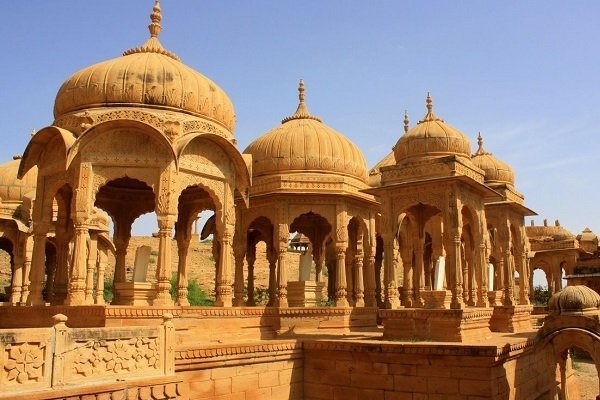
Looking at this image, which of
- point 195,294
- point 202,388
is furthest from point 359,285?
point 195,294

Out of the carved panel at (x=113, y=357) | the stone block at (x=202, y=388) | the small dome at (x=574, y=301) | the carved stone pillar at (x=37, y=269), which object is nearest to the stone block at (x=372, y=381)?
the stone block at (x=202, y=388)

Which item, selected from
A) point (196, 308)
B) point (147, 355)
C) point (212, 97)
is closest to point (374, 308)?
point (196, 308)

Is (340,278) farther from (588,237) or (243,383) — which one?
(588,237)

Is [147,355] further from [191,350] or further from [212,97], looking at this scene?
[212,97]

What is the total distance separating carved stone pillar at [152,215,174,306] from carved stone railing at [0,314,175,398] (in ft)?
14.5

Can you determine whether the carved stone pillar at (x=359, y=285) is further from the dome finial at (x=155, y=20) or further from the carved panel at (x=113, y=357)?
the carved panel at (x=113, y=357)

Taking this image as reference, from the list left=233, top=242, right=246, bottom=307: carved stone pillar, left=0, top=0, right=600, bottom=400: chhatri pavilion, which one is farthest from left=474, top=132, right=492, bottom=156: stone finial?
left=233, top=242, right=246, bottom=307: carved stone pillar

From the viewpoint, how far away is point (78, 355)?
6684mm

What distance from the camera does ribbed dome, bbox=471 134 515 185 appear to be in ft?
66.0

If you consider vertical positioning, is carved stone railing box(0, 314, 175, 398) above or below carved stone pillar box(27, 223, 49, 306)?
below

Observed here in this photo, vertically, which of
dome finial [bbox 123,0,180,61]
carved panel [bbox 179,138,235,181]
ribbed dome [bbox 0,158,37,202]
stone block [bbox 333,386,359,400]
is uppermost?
dome finial [bbox 123,0,180,61]

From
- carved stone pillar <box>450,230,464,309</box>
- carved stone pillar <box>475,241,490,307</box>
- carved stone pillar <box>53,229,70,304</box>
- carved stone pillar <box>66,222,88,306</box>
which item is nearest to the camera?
carved stone pillar <box>66,222,88,306</box>

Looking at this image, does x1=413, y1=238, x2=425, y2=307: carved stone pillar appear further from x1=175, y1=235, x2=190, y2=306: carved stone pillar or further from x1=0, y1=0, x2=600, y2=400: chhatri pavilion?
x1=175, y1=235, x2=190, y2=306: carved stone pillar

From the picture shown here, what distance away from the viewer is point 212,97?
47.1 ft
